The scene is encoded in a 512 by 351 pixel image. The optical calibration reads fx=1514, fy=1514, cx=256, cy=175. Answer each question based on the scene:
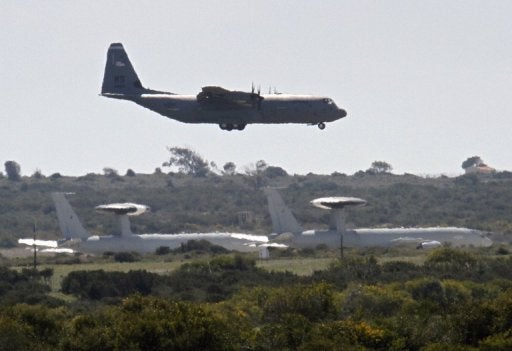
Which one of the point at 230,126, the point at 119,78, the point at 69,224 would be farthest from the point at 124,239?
the point at 230,126

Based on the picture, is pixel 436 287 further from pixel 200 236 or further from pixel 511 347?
pixel 200 236

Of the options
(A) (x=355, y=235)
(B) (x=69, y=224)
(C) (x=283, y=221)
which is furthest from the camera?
(C) (x=283, y=221)

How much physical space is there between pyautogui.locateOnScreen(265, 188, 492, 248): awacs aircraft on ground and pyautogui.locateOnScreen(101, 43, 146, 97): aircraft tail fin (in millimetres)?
31111

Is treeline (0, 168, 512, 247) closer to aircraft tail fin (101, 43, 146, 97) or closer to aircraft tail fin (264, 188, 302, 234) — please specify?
aircraft tail fin (264, 188, 302, 234)

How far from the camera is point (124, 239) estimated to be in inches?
4154

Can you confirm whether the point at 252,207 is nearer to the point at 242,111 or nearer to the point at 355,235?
the point at 355,235

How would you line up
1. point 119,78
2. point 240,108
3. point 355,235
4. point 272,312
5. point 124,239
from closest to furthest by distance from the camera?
point 272,312
point 240,108
point 119,78
point 355,235
point 124,239

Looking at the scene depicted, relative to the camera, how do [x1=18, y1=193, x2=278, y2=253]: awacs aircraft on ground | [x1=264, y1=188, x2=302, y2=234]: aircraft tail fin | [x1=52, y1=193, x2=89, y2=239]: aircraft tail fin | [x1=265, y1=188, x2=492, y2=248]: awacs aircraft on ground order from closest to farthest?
[x1=18, y1=193, x2=278, y2=253]: awacs aircraft on ground
[x1=265, y1=188, x2=492, y2=248]: awacs aircraft on ground
[x1=52, y1=193, x2=89, y2=239]: aircraft tail fin
[x1=264, y1=188, x2=302, y2=234]: aircraft tail fin

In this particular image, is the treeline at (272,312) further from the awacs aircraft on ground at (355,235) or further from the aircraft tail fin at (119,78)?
the awacs aircraft on ground at (355,235)

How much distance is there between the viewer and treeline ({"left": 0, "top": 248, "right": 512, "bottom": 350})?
4091 cm

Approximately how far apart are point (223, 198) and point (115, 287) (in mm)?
122791

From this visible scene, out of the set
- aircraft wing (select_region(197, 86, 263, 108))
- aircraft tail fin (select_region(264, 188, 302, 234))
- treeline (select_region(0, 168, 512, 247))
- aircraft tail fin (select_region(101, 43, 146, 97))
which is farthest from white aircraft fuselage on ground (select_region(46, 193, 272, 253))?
aircraft wing (select_region(197, 86, 263, 108))

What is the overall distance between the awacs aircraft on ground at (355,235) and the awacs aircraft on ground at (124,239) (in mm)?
1924

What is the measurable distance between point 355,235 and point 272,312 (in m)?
53.4
